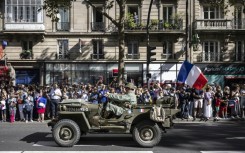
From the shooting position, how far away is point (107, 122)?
1097 cm

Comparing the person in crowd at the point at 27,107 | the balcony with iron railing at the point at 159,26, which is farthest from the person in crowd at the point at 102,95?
the balcony with iron railing at the point at 159,26

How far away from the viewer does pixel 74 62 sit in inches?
1433

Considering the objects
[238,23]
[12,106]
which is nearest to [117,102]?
[12,106]

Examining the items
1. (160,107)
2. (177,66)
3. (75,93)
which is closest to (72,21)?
(177,66)

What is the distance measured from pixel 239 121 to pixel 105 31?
20.6 meters

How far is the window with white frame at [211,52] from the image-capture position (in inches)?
1453

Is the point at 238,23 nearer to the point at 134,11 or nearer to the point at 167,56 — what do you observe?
the point at 167,56

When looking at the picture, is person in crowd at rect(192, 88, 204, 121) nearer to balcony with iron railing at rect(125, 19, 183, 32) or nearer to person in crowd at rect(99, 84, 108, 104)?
person in crowd at rect(99, 84, 108, 104)

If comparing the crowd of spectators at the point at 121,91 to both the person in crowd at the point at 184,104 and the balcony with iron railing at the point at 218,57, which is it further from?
the balcony with iron railing at the point at 218,57

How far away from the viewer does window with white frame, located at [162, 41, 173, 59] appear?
36906 mm

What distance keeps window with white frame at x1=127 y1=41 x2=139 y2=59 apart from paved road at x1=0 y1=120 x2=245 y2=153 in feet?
74.2

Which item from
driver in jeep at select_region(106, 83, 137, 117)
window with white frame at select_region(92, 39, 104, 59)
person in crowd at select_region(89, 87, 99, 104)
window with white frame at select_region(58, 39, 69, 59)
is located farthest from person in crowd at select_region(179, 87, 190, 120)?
window with white frame at select_region(58, 39, 69, 59)

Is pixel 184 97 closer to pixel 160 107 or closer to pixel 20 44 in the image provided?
pixel 160 107

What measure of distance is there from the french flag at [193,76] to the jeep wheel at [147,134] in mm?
4011
